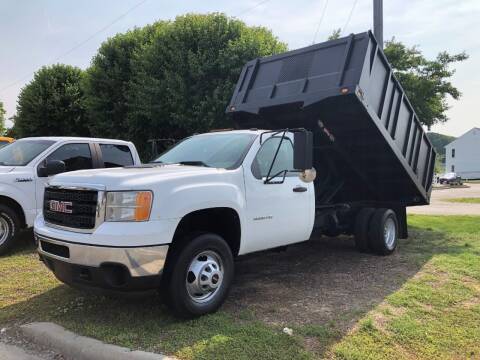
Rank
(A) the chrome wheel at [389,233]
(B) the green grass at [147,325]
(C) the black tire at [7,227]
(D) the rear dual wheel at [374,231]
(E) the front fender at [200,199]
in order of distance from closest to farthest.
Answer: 1. (B) the green grass at [147,325]
2. (E) the front fender at [200,199]
3. (C) the black tire at [7,227]
4. (D) the rear dual wheel at [374,231]
5. (A) the chrome wheel at [389,233]

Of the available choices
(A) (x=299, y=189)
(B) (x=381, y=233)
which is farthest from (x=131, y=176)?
(B) (x=381, y=233)

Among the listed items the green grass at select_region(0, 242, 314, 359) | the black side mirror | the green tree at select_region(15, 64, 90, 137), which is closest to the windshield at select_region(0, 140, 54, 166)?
the green grass at select_region(0, 242, 314, 359)

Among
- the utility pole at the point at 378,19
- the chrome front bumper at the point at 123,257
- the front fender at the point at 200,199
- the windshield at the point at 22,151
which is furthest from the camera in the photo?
the utility pole at the point at 378,19

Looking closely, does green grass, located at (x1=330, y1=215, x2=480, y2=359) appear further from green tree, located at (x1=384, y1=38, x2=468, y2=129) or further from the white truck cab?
green tree, located at (x1=384, y1=38, x2=468, y2=129)

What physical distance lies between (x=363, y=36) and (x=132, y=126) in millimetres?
11294

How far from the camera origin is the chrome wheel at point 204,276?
4570 mm

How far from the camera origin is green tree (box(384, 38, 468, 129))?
1505cm

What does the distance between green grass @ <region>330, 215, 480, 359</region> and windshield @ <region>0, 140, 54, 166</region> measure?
613 cm

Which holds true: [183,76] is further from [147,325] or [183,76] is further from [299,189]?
[147,325]

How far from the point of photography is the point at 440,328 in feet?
14.7

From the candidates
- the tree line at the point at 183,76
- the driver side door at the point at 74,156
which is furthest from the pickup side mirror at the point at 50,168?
the tree line at the point at 183,76

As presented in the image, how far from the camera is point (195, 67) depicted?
528 inches

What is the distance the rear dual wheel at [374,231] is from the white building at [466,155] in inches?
2981

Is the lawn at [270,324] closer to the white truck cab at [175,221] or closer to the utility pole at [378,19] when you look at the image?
the white truck cab at [175,221]
